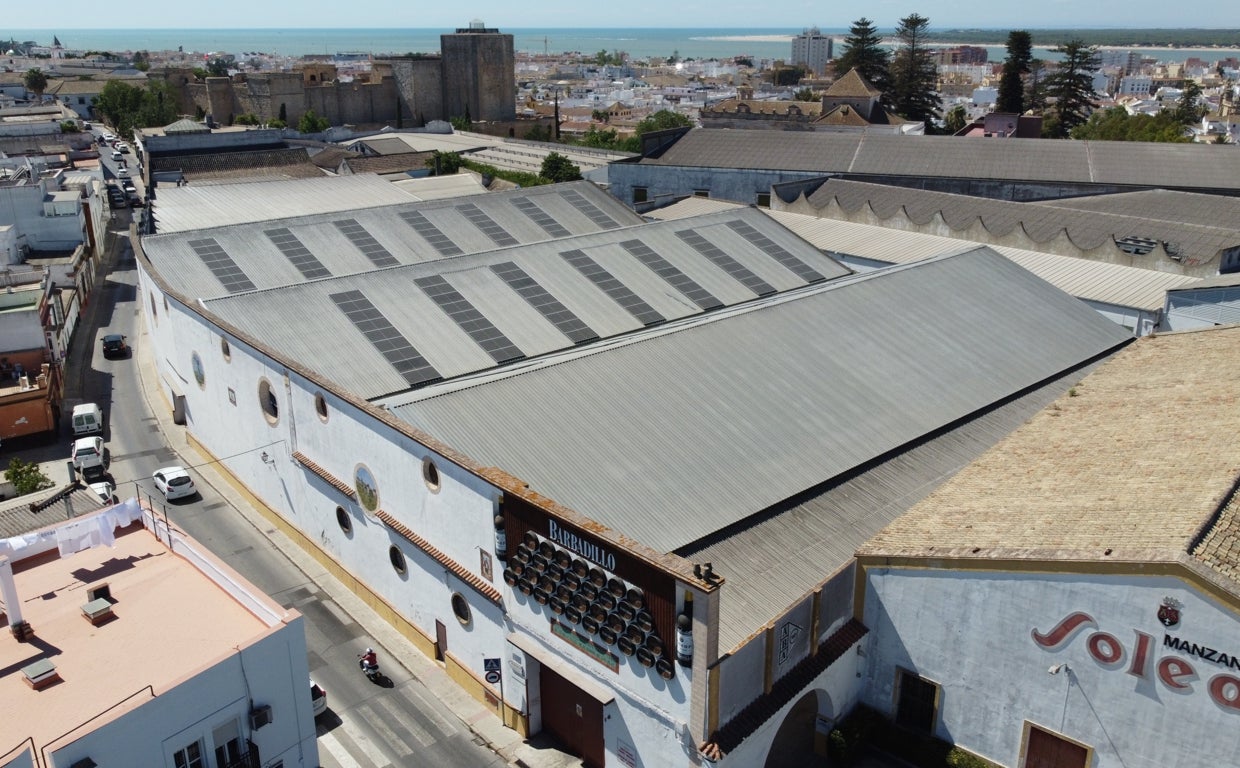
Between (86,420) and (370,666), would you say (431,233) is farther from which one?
(370,666)

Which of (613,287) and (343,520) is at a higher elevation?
(613,287)

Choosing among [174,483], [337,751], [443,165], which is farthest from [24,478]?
[443,165]

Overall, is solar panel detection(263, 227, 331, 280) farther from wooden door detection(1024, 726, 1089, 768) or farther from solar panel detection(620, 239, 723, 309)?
wooden door detection(1024, 726, 1089, 768)

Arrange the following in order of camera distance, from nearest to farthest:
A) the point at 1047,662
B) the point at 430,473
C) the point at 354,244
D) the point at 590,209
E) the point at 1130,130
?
1. the point at 1047,662
2. the point at 430,473
3. the point at 354,244
4. the point at 590,209
5. the point at 1130,130

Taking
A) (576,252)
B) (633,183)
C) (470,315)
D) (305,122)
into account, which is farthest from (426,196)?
(305,122)

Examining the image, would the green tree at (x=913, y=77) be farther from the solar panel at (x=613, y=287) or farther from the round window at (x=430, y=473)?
the round window at (x=430, y=473)

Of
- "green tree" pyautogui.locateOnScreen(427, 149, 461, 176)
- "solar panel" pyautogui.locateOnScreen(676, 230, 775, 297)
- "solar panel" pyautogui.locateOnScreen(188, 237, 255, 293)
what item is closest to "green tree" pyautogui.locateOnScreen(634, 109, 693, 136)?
"green tree" pyautogui.locateOnScreen(427, 149, 461, 176)
